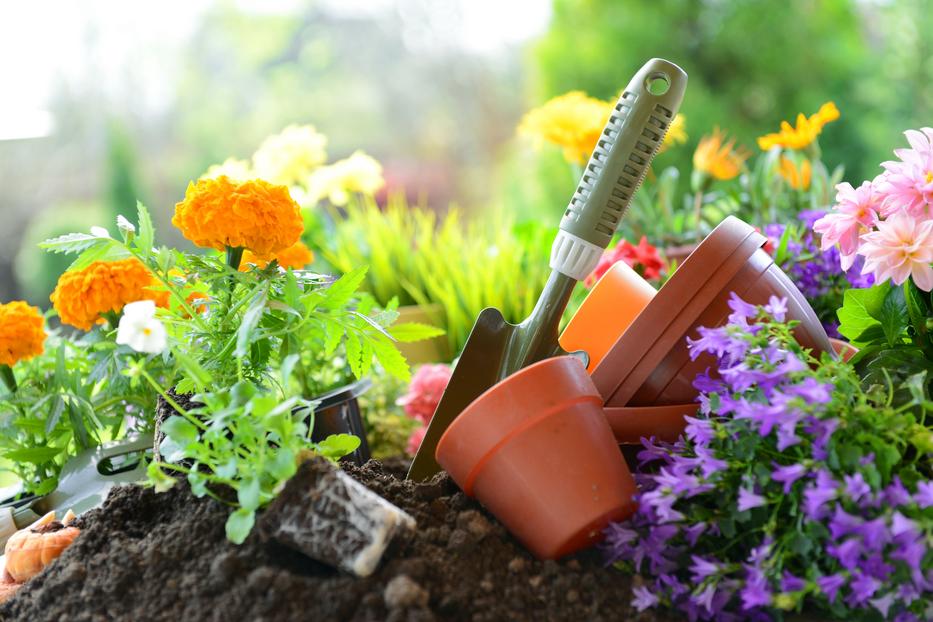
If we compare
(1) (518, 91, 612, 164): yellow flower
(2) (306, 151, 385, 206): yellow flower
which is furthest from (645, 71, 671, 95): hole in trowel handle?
(2) (306, 151, 385, 206): yellow flower

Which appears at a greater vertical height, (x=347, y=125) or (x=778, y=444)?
(x=778, y=444)

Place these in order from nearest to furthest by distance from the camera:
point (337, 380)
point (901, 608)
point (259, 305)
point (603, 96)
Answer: point (901, 608), point (259, 305), point (337, 380), point (603, 96)

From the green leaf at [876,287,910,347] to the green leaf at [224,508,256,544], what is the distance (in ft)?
2.00

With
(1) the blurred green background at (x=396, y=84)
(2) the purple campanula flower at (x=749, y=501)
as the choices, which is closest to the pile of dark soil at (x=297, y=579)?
(2) the purple campanula flower at (x=749, y=501)

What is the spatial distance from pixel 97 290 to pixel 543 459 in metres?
0.56

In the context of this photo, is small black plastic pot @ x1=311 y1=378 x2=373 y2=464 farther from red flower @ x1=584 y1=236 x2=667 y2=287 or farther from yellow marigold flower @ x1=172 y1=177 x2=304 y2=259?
red flower @ x1=584 y1=236 x2=667 y2=287

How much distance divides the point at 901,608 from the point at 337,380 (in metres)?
0.79

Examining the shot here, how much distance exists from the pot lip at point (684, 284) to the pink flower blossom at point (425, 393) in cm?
54

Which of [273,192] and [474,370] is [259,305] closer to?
[273,192]

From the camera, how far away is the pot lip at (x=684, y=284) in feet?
2.42

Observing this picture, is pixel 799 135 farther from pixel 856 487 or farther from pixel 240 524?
pixel 240 524

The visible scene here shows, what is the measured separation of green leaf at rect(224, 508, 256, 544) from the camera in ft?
1.97

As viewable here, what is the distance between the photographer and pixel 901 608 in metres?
0.57

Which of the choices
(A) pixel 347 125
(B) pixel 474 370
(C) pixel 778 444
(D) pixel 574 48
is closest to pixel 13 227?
(A) pixel 347 125
